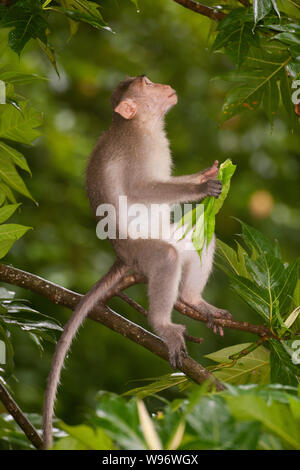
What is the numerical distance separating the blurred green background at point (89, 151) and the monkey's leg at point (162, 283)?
1.20 metres

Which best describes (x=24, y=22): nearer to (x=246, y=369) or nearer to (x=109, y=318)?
(x=109, y=318)

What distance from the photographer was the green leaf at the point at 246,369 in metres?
1.64

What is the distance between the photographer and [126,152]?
2.39m

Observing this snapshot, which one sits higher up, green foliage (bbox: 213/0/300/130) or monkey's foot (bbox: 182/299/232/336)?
green foliage (bbox: 213/0/300/130)

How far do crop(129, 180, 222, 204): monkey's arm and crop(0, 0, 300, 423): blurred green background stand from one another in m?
1.13

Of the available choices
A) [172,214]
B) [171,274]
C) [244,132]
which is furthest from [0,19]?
[244,132]

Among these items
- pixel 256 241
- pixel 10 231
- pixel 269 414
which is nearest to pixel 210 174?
pixel 256 241

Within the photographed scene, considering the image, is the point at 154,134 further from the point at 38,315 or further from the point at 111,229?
the point at 38,315

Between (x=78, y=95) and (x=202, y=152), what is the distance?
0.89 m

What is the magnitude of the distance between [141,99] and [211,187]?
2.48 feet

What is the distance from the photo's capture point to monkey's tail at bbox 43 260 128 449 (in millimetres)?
1637

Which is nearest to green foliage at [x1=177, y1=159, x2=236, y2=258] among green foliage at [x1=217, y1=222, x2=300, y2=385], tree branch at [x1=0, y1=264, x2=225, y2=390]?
green foliage at [x1=217, y1=222, x2=300, y2=385]

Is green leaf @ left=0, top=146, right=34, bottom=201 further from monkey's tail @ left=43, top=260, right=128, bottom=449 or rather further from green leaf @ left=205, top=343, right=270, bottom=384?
green leaf @ left=205, top=343, right=270, bottom=384

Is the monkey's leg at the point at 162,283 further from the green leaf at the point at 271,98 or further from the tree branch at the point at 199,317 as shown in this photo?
the green leaf at the point at 271,98
